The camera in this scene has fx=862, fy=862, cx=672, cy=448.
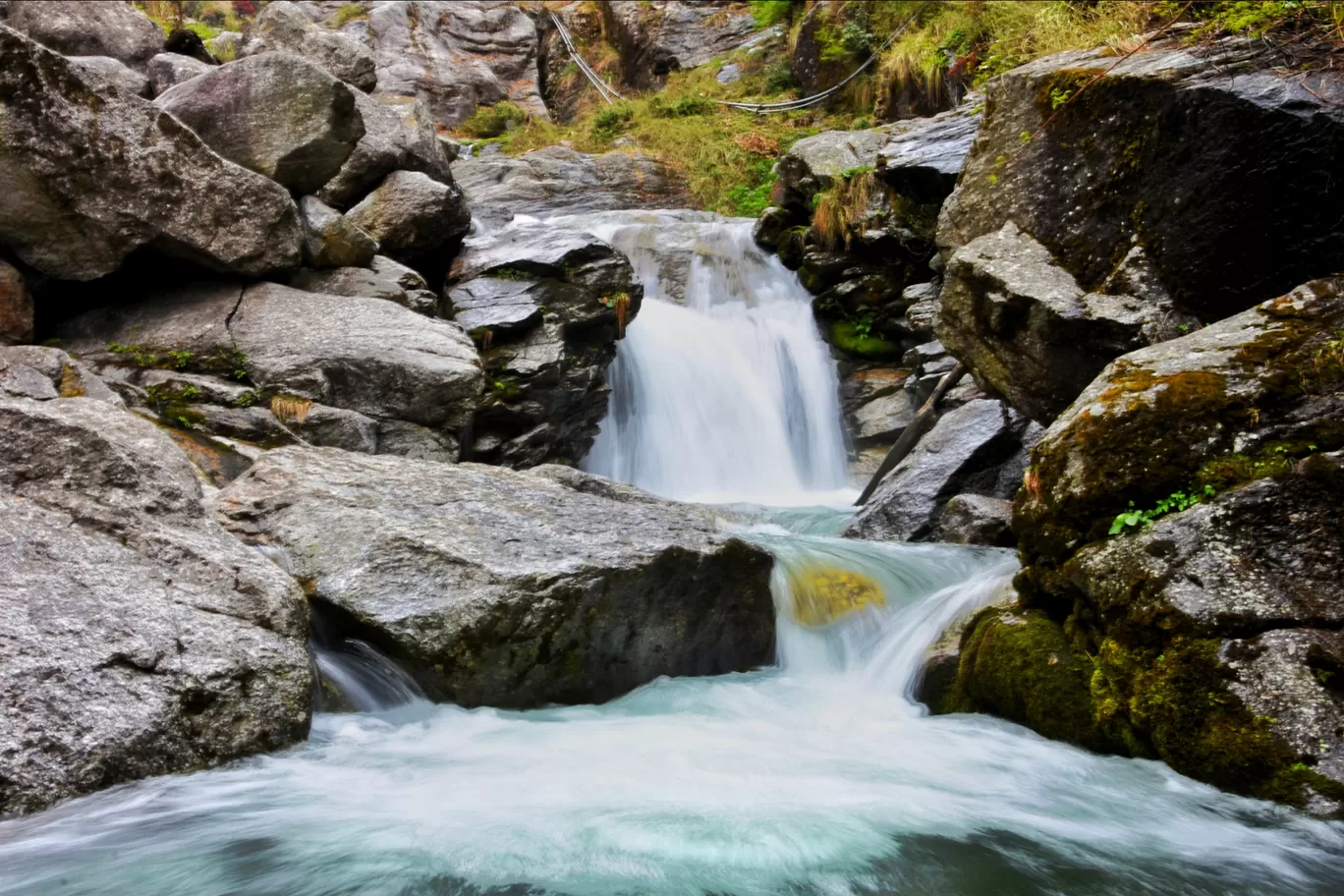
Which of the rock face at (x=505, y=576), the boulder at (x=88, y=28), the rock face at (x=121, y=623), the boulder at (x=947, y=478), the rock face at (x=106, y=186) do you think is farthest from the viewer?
the boulder at (x=88, y=28)

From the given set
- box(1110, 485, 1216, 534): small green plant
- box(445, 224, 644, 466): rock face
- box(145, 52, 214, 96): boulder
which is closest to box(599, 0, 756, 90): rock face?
box(445, 224, 644, 466): rock face

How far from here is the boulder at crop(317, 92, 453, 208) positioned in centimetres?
1076

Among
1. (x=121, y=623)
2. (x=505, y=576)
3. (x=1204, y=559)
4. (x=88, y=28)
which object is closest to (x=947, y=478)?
(x=1204, y=559)

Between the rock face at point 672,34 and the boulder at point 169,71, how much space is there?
14.3 metres

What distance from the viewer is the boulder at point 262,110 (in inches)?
344

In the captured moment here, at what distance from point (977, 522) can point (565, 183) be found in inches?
499

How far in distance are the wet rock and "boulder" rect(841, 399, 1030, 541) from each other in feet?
1.21

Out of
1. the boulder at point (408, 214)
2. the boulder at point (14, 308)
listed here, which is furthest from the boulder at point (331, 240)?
the boulder at point (14, 308)

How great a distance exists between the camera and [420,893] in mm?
2375

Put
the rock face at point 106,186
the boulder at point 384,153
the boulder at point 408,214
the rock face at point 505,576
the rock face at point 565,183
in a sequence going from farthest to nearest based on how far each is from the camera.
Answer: the rock face at point 565,183 < the boulder at point 384,153 < the boulder at point 408,214 < the rock face at point 106,186 < the rock face at point 505,576

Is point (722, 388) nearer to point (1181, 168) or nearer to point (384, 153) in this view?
point (384, 153)

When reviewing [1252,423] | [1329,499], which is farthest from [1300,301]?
[1329,499]

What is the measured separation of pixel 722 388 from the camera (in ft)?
40.2

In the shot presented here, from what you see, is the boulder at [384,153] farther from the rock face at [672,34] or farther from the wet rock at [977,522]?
the rock face at [672,34]
